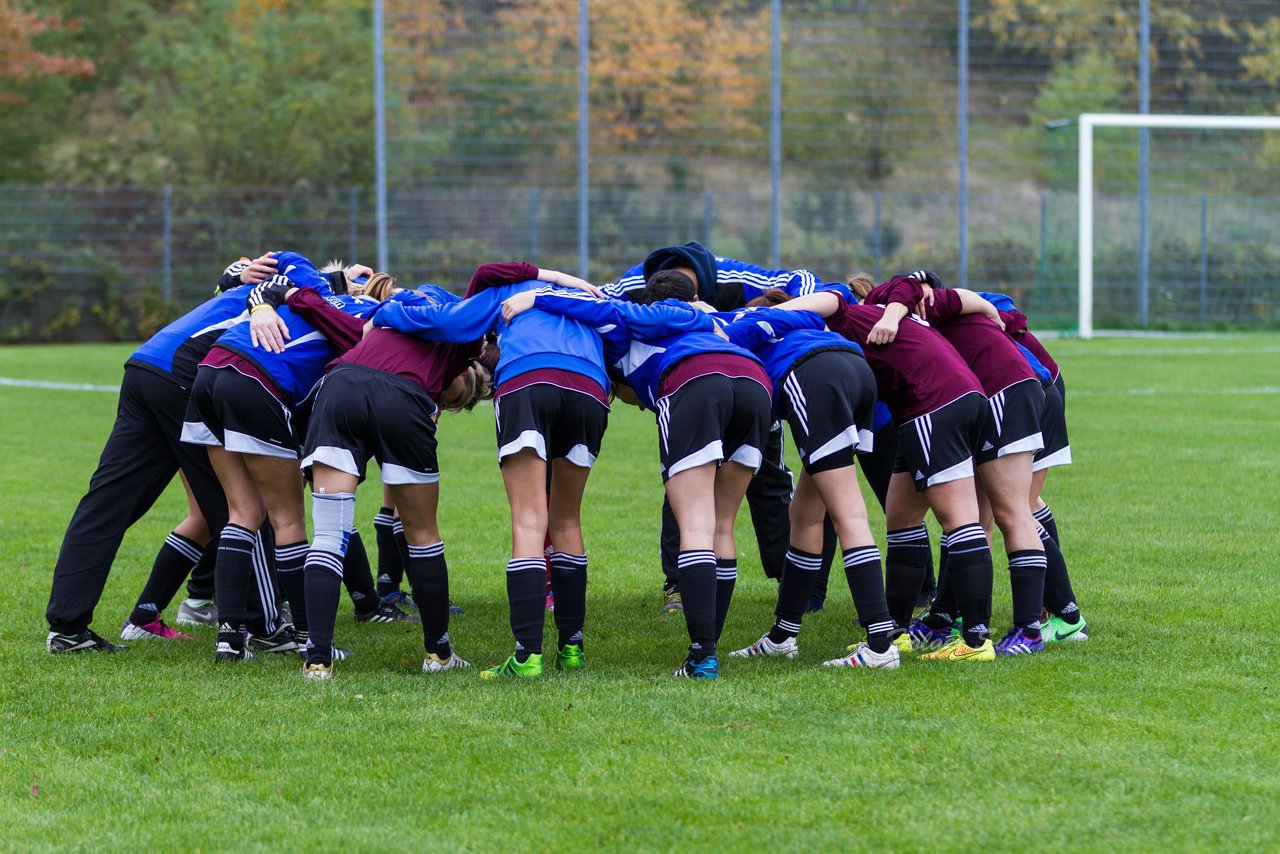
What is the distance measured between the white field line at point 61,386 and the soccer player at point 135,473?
40.0ft

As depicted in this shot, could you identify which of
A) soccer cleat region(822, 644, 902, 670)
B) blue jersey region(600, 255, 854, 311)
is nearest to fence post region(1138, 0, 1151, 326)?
blue jersey region(600, 255, 854, 311)

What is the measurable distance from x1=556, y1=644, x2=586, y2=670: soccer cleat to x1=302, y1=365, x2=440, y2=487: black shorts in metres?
0.88

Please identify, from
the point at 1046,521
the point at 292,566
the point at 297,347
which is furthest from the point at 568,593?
the point at 1046,521

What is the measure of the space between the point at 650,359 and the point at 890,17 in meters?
24.3

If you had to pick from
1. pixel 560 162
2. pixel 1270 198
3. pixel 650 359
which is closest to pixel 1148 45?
pixel 1270 198

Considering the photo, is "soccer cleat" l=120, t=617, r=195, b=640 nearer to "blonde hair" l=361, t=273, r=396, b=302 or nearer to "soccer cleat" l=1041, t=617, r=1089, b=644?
"blonde hair" l=361, t=273, r=396, b=302

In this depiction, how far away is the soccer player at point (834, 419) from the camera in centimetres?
564

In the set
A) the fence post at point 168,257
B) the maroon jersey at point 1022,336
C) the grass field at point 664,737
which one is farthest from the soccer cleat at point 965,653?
the fence post at point 168,257

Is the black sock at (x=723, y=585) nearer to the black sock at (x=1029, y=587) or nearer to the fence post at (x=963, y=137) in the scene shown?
the black sock at (x=1029, y=587)

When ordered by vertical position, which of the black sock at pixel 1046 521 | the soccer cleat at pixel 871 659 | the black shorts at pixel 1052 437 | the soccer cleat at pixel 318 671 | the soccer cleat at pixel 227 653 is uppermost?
the black shorts at pixel 1052 437

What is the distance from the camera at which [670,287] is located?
6066 mm

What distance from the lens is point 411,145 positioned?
26297 millimetres

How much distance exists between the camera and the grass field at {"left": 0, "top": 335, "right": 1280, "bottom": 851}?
3928 millimetres

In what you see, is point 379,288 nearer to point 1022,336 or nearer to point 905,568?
point 905,568
